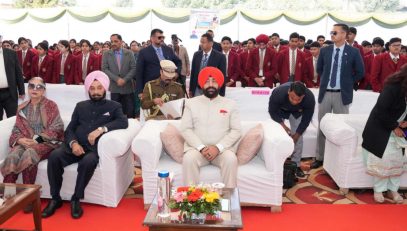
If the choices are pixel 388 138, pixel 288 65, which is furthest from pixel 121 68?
pixel 388 138

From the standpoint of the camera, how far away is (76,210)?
3498mm

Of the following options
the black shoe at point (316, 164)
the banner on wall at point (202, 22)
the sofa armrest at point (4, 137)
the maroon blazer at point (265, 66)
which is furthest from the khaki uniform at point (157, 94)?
the banner on wall at point (202, 22)

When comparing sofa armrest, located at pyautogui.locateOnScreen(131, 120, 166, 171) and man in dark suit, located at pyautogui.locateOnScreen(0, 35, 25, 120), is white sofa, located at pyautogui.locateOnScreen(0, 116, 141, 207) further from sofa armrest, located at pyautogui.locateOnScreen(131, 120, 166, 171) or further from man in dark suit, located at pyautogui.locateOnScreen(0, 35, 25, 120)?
man in dark suit, located at pyautogui.locateOnScreen(0, 35, 25, 120)

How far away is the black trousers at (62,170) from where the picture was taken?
352cm

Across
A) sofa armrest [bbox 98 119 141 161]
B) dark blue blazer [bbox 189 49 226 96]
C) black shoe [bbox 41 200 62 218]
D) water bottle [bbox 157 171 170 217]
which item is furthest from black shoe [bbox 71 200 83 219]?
dark blue blazer [bbox 189 49 226 96]

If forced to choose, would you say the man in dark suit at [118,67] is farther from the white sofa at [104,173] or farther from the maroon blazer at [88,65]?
the white sofa at [104,173]

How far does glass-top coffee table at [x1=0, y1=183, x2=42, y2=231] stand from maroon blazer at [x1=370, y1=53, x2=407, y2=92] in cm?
501

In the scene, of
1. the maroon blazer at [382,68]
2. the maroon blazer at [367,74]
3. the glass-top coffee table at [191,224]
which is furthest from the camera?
the maroon blazer at [367,74]

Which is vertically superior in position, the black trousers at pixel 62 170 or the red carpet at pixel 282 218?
the black trousers at pixel 62 170

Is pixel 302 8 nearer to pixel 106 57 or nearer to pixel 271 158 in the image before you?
pixel 106 57

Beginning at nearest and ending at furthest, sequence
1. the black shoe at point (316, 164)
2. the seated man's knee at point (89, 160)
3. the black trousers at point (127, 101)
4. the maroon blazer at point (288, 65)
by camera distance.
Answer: the seated man's knee at point (89, 160) < the black shoe at point (316, 164) < the black trousers at point (127, 101) < the maroon blazer at point (288, 65)

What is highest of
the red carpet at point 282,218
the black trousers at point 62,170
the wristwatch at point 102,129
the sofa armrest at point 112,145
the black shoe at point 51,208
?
the wristwatch at point 102,129

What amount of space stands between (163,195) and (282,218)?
4.31 feet

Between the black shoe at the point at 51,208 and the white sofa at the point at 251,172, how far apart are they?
80cm
